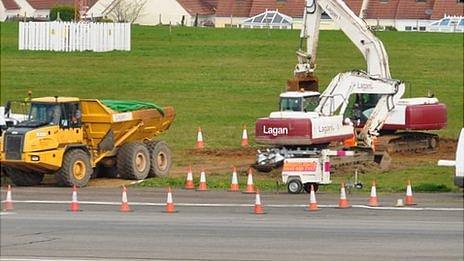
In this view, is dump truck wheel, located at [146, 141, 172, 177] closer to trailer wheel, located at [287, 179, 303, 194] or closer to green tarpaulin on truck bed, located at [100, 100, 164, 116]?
green tarpaulin on truck bed, located at [100, 100, 164, 116]

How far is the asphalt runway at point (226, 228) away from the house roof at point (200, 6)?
6899mm

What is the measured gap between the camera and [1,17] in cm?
665

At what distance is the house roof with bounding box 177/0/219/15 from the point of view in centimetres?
737

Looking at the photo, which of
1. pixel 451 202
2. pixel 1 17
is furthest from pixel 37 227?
pixel 1 17

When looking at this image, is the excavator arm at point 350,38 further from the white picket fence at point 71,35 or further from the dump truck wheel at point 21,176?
the white picket fence at point 71,35

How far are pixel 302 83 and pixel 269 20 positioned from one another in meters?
23.2

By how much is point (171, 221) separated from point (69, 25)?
38.4ft

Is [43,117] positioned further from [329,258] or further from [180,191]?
[329,258]

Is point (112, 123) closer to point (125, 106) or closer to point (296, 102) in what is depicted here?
point (125, 106)

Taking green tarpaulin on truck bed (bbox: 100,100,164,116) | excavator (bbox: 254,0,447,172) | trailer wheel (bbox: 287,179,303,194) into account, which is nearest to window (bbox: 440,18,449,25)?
trailer wheel (bbox: 287,179,303,194)

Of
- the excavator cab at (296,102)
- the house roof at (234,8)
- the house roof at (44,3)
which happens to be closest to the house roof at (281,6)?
the house roof at (234,8)

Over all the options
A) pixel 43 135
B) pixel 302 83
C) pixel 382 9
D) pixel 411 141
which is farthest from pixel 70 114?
pixel 382 9

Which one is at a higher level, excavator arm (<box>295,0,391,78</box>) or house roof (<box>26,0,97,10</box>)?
excavator arm (<box>295,0,391,78</box>)

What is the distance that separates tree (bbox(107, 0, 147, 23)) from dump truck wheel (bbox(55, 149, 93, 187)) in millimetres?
18959
